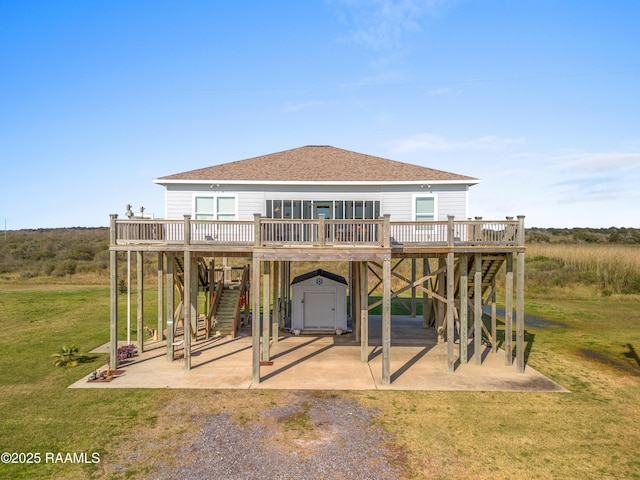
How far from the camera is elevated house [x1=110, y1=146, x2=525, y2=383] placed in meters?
13.8

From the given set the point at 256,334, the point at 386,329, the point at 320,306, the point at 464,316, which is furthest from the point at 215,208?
the point at 464,316

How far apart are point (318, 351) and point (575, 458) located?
1027cm

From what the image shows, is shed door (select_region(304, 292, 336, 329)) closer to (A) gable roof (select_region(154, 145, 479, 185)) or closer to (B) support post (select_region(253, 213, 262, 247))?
(A) gable roof (select_region(154, 145, 479, 185))

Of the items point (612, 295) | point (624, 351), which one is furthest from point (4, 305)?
point (612, 295)

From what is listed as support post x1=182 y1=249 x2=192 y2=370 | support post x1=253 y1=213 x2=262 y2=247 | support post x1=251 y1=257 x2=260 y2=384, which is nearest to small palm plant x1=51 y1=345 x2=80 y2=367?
support post x1=182 y1=249 x2=192 y2=370

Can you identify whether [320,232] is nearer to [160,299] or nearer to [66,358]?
[160,299]

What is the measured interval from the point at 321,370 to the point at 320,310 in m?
5.99

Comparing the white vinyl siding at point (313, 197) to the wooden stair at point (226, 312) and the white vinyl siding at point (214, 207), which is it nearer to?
the white vinyl siding at point (214, 207)

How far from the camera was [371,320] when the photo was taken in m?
24.0

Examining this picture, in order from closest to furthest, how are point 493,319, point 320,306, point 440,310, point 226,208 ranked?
point 493,319 < point 226,208 < point 440,310 < point 320,306

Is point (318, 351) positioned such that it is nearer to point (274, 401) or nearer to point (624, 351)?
point (274, 401)

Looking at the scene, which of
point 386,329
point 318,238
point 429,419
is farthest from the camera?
point 318,238

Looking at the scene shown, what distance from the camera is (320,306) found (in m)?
20.6

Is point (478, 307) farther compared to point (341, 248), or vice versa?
point (478, 307)
